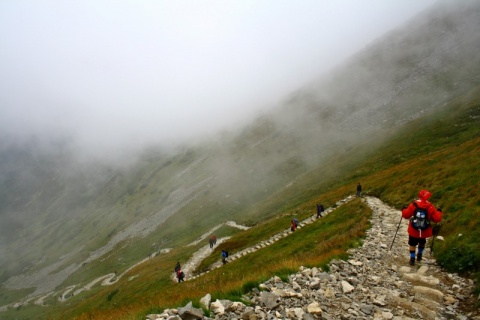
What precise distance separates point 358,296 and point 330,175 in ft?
272

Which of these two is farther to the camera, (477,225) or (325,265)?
(477,225)

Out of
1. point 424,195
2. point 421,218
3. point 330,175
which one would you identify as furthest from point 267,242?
point 330,175

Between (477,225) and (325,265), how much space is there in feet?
27.7

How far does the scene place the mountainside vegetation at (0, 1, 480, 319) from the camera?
28.8 m

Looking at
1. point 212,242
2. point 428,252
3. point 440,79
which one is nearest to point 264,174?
point 212,242

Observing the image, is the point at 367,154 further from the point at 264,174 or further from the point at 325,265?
the point at 325,265

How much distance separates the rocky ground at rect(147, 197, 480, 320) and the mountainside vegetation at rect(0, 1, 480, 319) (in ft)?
2.35

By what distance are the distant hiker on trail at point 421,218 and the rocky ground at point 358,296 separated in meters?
1.12

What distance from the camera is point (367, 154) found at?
303 feet

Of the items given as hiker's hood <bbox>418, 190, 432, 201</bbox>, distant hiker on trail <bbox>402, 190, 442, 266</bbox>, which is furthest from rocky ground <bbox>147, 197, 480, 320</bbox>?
hiker's hood <bbox>418, 190, 432, 201</bbox>

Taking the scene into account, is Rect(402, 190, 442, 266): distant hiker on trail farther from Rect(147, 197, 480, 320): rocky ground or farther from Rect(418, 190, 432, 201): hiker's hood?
Rect(147, 197, 480, 320): rocky ground

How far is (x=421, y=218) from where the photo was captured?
13.3 m

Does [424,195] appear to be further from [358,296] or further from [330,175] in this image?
[330,175]

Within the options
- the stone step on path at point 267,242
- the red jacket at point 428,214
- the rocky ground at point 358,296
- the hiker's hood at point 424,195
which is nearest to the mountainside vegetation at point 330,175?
the rocky ground at point 358,296
